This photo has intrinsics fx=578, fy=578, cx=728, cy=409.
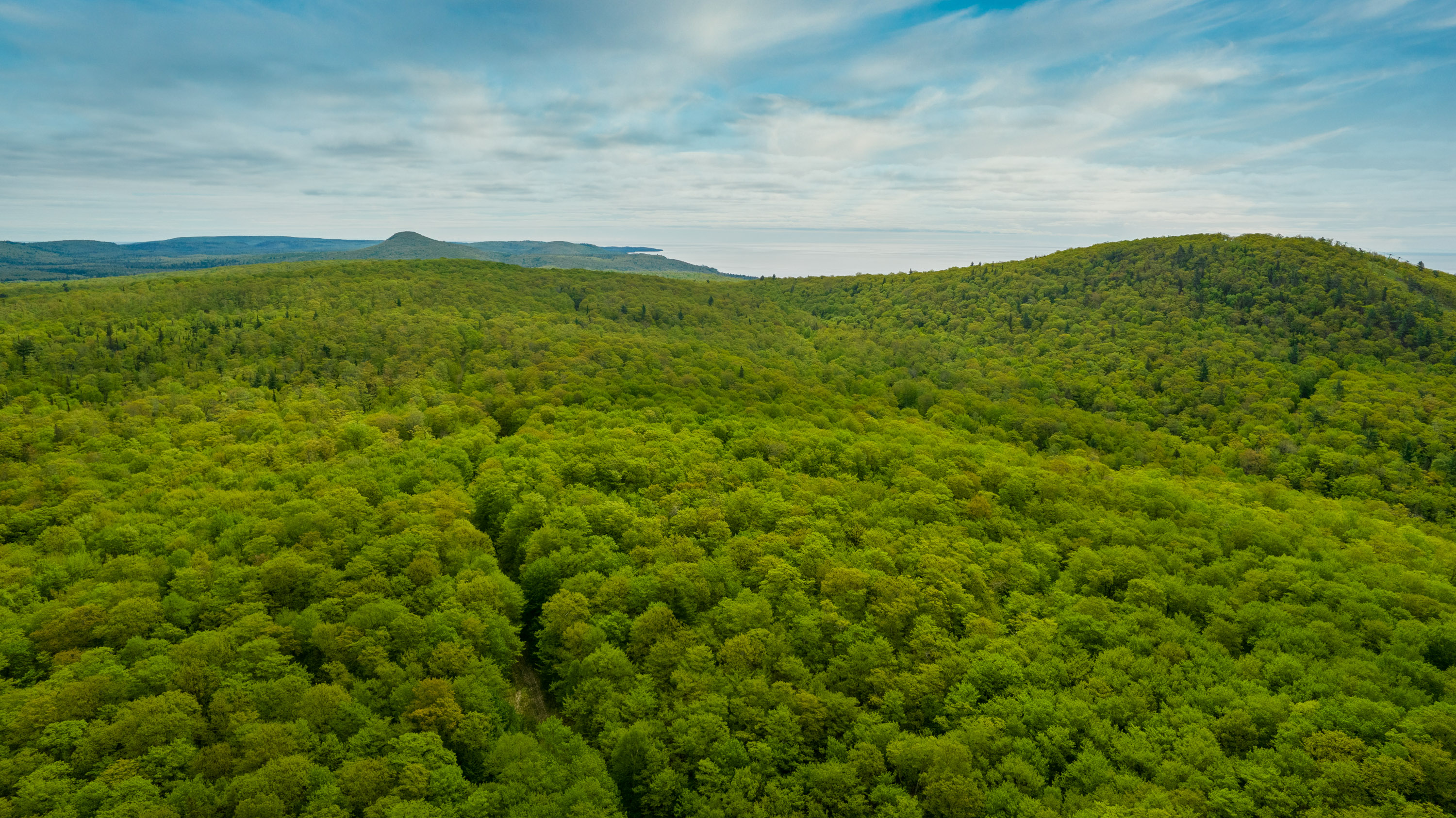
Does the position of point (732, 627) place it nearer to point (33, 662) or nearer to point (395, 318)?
point (33, 662)

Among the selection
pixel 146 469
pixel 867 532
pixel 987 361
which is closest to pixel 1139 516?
pixel 867 532

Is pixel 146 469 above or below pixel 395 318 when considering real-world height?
below

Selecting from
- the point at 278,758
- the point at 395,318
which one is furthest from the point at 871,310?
the point at 278,758

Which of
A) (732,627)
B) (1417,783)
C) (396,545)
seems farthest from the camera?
(396,545)

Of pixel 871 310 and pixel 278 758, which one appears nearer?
pixel 278 758

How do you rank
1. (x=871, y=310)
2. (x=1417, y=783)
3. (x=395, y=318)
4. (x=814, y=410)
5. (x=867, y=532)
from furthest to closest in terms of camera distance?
1. (x=871, y=310)
2. (x=395, y=318)
3. (x=814, y=410)
4. (x=867, y=532)
5. (x=1417, y=783)

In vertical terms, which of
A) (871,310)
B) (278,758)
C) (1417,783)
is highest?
(871,310)
